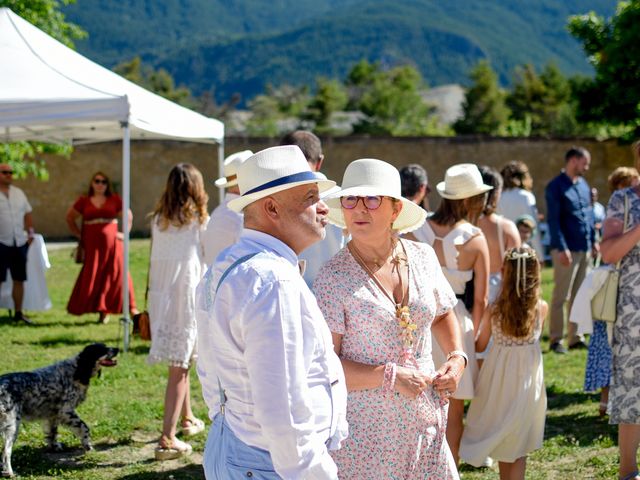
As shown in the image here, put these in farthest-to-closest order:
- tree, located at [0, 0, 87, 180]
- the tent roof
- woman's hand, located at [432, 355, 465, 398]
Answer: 1. tree, located at [0, 0, 87, 180]
2. the tent roof
3. woman's hand, located at [432, 355, 465, 398]

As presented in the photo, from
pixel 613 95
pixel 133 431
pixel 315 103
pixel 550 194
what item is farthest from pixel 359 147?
pixel 315 103

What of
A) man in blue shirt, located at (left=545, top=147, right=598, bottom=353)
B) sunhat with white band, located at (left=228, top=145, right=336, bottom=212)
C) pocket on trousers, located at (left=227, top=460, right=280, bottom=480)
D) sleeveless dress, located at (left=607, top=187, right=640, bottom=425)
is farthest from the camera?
man in blue shirt, located at (left=545, top=147, right=598, bottom=353)

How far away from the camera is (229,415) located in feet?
8.64

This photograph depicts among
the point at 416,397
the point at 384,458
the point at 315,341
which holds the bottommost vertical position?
the point at 384,458

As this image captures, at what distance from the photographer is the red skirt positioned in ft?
36.5

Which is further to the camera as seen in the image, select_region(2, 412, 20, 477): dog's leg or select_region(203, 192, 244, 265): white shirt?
select_region(2, 412, 20, 477): dog's leg

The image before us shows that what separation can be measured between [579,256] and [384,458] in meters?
6.71

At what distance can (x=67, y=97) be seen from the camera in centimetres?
764

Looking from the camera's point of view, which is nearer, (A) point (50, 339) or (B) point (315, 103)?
(A) point (50, 339)

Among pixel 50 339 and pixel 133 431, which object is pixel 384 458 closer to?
pixel 133 431

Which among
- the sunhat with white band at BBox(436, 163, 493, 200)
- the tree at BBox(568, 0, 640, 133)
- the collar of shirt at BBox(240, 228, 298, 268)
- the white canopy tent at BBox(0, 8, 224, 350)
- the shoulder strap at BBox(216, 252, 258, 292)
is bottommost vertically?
the shoulder strap at BBox(216, 252, 258, 292)

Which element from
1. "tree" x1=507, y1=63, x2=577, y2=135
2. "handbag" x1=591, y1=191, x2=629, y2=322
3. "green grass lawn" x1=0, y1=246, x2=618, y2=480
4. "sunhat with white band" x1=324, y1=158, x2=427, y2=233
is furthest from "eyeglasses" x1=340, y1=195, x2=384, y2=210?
"tree" x1=507, y1=63, x2=577, y2=135

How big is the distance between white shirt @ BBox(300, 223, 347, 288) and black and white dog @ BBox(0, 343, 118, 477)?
231cm

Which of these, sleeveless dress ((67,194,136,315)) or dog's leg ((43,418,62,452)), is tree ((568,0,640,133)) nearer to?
sleeveless dress ((67,194,136,315))
